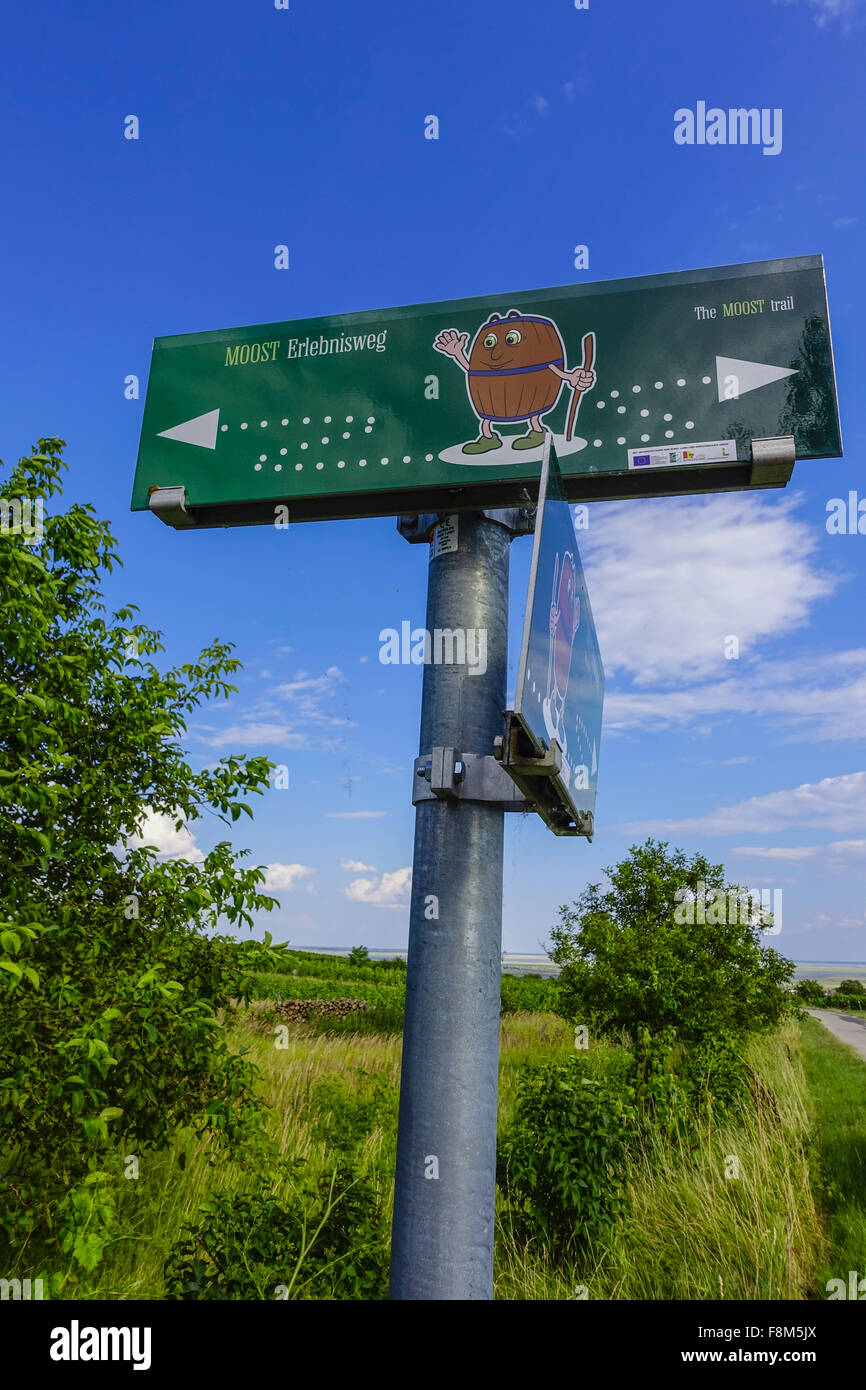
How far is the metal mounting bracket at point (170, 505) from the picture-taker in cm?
341

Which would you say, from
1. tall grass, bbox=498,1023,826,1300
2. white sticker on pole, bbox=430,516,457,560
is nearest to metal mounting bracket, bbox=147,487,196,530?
white sticker on pole, bbox=430,516,457,560

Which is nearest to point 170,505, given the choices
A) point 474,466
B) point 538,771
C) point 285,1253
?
point 474,466

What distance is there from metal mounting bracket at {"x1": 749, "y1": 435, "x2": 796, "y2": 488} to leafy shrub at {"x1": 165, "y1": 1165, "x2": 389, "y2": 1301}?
3651mm

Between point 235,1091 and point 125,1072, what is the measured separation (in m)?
0.53

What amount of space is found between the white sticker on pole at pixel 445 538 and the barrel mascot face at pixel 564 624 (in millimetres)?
550

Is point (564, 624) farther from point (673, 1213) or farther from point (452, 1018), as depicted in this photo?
point (673, 1213)

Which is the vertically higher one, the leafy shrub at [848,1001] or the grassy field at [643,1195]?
the leafy shrub at [848,1001]

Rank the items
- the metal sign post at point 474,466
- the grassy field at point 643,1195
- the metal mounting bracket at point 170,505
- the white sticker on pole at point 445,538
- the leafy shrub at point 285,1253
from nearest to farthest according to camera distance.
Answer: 1. the metal sign post at point 474,466
2. the white sticker on pole at point 445,538
3. the metal mounting bracket at point 170,505
4. the leafy shrub at point 285,1253
5. the grassy field at point 643,1195

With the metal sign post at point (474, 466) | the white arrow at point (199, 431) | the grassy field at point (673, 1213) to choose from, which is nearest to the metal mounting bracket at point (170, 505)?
the metal sign post at point (474, 466)

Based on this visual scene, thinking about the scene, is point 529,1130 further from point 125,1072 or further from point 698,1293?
point 125,1072

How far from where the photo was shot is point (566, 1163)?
527cm

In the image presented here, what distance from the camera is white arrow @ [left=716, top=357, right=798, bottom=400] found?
2926 millimetres

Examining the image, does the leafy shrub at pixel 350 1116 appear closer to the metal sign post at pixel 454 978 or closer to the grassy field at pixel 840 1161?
the metal sign post at pixel 454 978

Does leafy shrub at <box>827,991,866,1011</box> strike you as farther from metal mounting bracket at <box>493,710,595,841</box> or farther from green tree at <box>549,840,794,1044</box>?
metal mounting bracket at <box>493,710,595,841</box>
